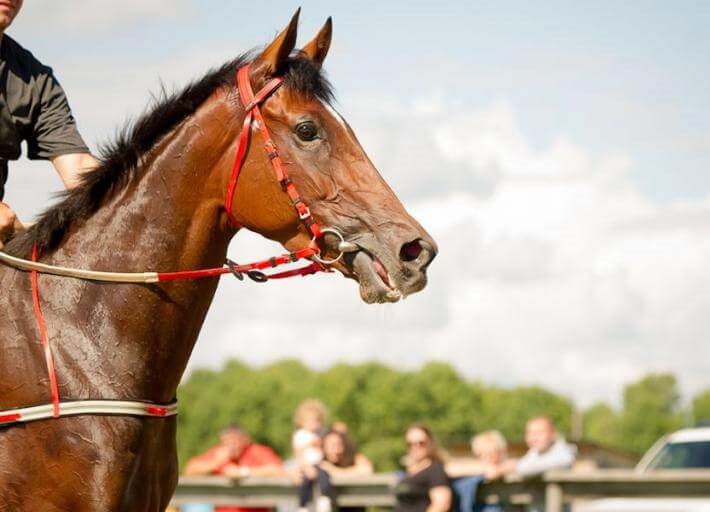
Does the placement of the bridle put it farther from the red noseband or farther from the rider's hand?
the rider's hand

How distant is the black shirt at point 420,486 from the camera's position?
33.4 ft

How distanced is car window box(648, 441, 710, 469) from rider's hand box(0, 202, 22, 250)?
1018 cm

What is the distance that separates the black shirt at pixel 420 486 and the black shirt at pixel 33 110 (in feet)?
17.8

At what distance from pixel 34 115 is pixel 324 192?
1.56 meters

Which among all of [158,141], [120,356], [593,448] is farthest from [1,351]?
[593,448]

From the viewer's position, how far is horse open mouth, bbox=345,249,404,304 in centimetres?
497

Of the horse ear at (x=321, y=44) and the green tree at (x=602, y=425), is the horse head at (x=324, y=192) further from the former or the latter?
the green tree at (x=602, y=425)

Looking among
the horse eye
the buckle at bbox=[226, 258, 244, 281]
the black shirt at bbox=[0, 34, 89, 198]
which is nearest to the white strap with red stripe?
the buckle at bbox=[226, 258, 244, 281]

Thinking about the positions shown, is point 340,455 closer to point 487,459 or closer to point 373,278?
point 487,459

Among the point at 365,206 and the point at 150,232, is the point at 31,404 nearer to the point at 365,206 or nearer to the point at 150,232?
the point at 150,232

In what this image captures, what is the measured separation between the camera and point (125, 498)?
4.84m

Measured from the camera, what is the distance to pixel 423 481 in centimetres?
1024

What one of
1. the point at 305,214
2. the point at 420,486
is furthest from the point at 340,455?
the point at 305,214

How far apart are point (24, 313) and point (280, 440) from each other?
10697 centimetres
